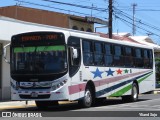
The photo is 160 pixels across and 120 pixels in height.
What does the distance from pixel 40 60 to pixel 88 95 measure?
3.16 metres

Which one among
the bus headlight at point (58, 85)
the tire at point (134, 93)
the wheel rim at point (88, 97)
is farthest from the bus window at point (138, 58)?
the bus headlight at point (58, 85)

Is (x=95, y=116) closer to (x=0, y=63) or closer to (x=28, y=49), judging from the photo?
(x=28, y=49)

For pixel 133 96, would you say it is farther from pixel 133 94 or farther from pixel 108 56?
pixel 108 56

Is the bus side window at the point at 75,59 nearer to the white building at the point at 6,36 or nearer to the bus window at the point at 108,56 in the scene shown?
the bus window at the point at 108,56

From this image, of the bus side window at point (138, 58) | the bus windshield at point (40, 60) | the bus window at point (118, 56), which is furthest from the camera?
the bus side window at point (138, 58)

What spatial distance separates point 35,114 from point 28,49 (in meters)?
3.04

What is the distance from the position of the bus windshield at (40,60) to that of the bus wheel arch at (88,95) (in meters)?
2.28

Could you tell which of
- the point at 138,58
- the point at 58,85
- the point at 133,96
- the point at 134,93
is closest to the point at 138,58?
the point at 138,58

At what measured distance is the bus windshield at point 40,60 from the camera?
17312 millimetres

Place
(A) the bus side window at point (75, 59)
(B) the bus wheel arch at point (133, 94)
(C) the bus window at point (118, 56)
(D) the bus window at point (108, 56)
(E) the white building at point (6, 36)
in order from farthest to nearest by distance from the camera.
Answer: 1. (B) the bus wheel arch at point (133, 94)
2. (E) the white building at point (6, 36)
3. (C) the bus window at point (118, 56)
4. (D) the bus window at point (108, 56)
5. (A) the bus side window at point (75, 59)

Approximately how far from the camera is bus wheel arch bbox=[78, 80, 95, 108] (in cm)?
1884

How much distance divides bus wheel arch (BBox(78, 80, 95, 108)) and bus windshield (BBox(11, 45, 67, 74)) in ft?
7.47

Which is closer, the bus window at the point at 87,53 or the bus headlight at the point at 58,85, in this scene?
the bus headlight at the point at 58,85

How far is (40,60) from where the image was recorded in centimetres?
1747
